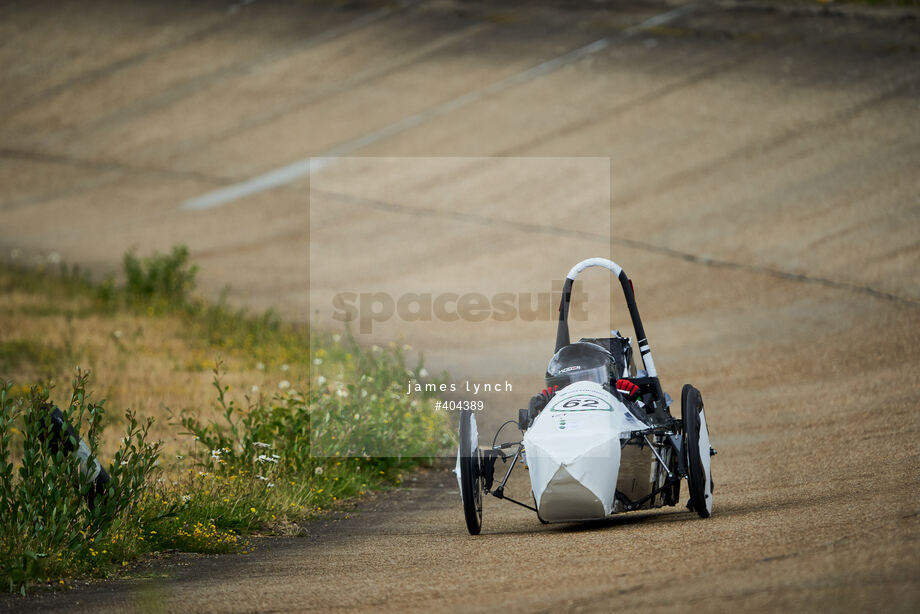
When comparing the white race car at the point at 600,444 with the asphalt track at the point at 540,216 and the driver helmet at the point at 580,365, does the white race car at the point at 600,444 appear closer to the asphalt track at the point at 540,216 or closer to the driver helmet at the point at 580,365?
the driver helmet at the point at 580,365

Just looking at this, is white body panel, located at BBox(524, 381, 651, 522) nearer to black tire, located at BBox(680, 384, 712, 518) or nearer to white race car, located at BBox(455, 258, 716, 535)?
Answer: white race car, located at BBox(455, 258, 716, 535)

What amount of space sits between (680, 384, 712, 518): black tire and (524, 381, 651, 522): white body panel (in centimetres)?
35

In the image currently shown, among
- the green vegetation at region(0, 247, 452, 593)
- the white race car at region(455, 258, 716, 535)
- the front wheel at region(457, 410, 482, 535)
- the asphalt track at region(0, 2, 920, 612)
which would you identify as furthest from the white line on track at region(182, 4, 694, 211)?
the front wheel at region(457, 410, 482, 535)

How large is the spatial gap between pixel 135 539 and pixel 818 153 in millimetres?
19543

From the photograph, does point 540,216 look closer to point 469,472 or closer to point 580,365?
point 580,365

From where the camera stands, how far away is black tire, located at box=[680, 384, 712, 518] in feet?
27.7

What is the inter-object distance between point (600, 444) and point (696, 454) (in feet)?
2.68

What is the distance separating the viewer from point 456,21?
35.7 m

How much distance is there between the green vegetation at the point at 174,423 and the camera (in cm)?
816

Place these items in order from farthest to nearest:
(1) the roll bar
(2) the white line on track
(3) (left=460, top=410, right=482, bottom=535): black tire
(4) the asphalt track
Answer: (2) the white line on track, (1) the roll bar, (3) (left=460, top=410, right=482, bottom=535): black tire, (4) the asphalt track

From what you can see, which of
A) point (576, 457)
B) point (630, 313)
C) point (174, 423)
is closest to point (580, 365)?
point (630, 313)

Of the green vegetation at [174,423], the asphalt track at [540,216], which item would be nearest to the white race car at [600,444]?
the asphalt track at [540,216]

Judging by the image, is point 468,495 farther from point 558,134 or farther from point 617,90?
point 617,90

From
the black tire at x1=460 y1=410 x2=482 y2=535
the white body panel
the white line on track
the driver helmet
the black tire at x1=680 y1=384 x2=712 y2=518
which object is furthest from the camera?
the white line on track
